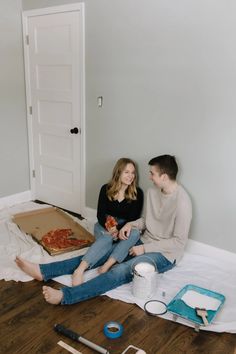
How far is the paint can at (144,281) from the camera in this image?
2.04 meters

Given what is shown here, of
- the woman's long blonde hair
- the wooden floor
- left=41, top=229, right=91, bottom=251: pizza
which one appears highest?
the woman's long blonde hair

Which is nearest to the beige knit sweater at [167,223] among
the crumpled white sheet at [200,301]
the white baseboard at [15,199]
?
the crumpled white sheet at [200,301]

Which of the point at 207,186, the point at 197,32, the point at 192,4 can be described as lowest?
the point at 207,186

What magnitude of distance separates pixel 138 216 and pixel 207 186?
58cm

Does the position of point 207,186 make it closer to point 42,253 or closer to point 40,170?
point 42,253

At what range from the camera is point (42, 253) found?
2.63 m

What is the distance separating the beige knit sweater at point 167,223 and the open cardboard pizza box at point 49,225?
0.54 meters

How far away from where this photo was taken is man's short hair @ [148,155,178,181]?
2.40 m

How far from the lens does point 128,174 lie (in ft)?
8.52

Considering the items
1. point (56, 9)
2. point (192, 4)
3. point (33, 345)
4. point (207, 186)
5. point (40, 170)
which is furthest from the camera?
point (40, 170)

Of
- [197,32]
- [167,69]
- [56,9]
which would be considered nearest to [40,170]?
[56,9]

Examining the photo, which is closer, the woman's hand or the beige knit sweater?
the beige knit sweater

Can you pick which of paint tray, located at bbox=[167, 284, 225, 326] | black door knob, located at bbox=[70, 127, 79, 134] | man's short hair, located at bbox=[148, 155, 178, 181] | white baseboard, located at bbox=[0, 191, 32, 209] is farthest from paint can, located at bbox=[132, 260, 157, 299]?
white baseboard, located at bbox=[0, 191, 32, 209]

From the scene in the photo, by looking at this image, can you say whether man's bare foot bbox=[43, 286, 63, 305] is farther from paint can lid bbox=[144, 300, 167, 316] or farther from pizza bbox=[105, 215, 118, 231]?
pizza bbox=[105, 215, 118, 231]
